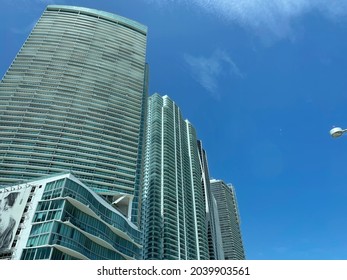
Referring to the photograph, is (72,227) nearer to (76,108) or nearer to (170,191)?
(76,108)

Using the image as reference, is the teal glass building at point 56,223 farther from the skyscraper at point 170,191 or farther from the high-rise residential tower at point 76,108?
the skyscraper at point 170,191

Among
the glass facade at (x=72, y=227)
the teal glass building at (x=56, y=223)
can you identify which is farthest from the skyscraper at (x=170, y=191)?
the teal glass building at (x=56, y=223)

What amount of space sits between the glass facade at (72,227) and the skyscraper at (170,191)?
208ft

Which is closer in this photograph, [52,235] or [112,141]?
[52,235]

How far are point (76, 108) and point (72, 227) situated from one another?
217 ft

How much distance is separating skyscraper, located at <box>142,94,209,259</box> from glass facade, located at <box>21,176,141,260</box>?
63259mm

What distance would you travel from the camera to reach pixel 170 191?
146 m

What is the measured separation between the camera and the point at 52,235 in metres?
49.3

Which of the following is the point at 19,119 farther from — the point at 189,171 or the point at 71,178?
the point at 189,171

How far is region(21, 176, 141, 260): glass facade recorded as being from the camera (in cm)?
4932

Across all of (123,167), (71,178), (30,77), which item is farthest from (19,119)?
(71,178)

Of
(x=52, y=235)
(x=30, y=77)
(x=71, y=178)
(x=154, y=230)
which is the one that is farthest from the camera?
(x=154, y=230)

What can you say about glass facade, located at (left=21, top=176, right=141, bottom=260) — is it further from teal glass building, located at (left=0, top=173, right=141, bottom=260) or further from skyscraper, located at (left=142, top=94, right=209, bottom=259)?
skyscraper, located at (left=142, top=94, right=209, bottom=259)
